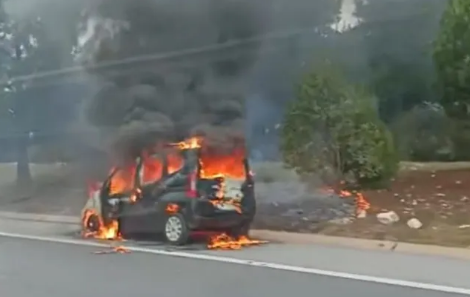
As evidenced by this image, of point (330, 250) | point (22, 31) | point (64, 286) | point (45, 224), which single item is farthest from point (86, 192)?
point (64, 286)

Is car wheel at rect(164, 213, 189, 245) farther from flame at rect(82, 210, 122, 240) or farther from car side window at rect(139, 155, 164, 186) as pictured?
flame at rect(82, 210, 122, 240)

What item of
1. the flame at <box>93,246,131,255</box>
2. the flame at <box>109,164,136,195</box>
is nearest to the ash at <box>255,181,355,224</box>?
the flame at <box>109,164,136,195</box>

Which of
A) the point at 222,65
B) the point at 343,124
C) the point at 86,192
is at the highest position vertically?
the point at 222,65

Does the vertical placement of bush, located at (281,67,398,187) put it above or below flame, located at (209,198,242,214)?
above

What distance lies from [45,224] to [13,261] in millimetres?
5924

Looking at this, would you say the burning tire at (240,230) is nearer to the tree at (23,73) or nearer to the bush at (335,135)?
the bush at (335,135)

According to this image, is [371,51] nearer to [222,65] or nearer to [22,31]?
[222,65]

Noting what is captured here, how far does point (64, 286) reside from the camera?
786cm

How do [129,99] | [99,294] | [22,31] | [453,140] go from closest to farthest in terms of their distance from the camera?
[99,294] < [129,99] < [22,31] < [453,140]

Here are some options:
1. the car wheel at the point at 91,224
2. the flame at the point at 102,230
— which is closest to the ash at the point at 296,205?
the flame at the point at 102,230

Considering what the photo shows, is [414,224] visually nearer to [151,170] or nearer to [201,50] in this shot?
→ [151,170]

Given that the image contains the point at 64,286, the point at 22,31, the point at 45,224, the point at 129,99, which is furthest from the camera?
the point at 45,224

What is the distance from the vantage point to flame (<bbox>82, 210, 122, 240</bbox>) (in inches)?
484

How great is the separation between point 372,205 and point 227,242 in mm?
2980
